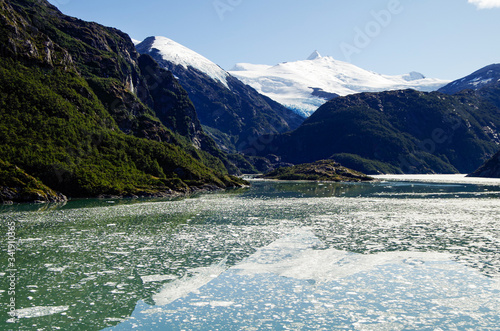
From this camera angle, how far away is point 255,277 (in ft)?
105

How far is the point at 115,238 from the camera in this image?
49.7m

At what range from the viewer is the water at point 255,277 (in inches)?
897

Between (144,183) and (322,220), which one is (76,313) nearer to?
(322,220)

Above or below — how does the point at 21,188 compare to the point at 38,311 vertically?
above

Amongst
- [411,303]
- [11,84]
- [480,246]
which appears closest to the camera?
[411,303]

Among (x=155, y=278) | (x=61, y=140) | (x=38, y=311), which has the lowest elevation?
(x=155, y=278)

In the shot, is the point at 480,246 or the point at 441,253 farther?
the point at 480,246

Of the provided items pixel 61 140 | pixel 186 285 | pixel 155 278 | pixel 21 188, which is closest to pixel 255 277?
pixel 186 285

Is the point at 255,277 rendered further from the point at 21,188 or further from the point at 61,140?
the point at 61,140

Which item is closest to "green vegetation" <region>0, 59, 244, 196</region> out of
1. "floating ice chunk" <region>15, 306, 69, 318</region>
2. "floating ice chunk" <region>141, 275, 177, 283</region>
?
"floating ice chunk" <region>141, 275, 177, 283</region>

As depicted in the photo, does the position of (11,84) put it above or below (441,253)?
above

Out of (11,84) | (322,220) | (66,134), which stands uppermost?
(11,84)

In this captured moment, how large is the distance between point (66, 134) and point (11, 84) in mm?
28789

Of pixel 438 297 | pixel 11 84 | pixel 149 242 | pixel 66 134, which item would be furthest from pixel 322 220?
pixel 11 84
